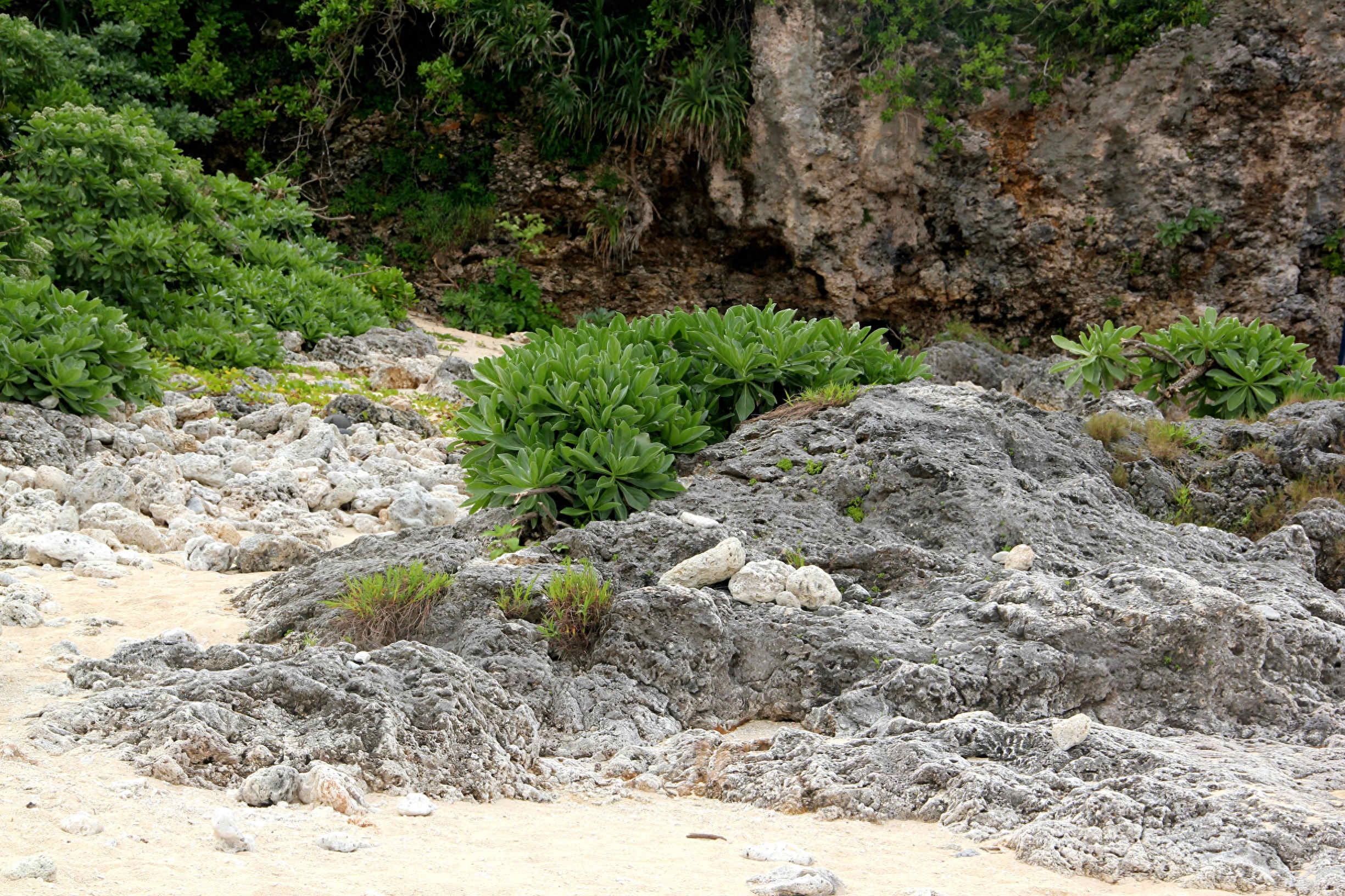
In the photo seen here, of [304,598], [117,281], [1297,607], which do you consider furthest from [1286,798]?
[117,281]

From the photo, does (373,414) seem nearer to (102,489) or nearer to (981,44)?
(102,489)

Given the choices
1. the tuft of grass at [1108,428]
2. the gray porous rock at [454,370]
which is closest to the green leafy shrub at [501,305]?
the gray porous rock at [454,370]

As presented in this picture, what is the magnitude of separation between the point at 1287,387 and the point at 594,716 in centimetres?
504

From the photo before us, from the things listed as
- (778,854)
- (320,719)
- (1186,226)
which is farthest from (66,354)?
(1186,226)

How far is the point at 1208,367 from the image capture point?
269 inches

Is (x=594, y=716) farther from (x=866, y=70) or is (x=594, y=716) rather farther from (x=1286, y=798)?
(x=866, y=70)

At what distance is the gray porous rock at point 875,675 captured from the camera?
2.69 metres

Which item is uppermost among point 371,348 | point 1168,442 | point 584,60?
point 584,60

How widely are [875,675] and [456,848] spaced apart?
55.6 inches

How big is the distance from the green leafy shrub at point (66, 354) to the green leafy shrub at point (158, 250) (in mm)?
917

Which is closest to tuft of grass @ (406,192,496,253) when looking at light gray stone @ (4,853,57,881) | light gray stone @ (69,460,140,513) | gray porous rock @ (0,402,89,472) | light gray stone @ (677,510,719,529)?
gray porous rock @ (0,402,89,472)

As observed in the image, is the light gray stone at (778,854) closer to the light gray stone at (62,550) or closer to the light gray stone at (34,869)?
the light gray stone at (34,869)

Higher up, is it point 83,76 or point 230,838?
point 83,76

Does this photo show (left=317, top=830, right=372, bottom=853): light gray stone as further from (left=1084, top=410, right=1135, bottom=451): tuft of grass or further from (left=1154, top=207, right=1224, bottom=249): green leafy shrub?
(left=1154, top=207, right=1224, bottom=249): green leafy shrub
